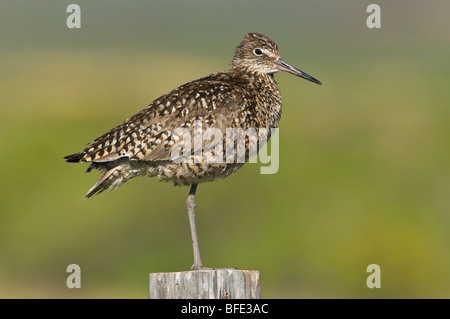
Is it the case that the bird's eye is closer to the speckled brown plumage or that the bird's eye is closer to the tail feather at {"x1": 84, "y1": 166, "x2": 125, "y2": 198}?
the speckled brown plumage

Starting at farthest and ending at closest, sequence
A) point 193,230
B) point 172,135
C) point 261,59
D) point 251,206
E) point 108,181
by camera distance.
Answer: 1. point 251,206
2. point 261,59
3. point 193,230
4. point 108,181
5. point 172,135

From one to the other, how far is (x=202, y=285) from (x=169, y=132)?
2.40 meters

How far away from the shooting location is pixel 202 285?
33.7ft

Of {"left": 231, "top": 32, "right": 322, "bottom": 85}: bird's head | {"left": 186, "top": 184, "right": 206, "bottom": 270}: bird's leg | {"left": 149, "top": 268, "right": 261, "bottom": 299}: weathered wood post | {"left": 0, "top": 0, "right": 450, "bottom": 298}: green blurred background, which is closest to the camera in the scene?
{"left": 149, "top": 268, "right": 261, "bottom": 299}: weathered wood post

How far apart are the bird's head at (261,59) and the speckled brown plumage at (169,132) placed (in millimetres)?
920

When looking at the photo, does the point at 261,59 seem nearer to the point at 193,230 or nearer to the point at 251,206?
the point at 193,230

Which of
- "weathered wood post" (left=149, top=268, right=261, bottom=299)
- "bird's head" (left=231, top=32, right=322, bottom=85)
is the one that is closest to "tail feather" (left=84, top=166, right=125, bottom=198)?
"weathered wood post" (left=149, top=268, right=261, bottom=299)

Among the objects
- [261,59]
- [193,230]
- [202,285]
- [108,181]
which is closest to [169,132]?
[108,181]

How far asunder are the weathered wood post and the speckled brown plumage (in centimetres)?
207

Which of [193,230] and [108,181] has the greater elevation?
[108,181]

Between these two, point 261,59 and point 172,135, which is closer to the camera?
point 172,135

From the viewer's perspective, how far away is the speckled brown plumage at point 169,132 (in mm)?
11977

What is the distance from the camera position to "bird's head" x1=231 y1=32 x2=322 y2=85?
13.6 m

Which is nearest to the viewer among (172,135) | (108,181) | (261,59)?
(172,135)
